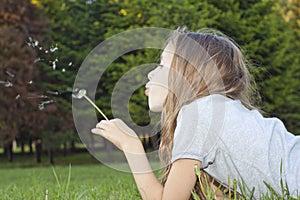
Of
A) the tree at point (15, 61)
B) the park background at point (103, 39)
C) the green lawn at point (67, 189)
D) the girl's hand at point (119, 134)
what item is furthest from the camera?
the park background at point (103, 39)

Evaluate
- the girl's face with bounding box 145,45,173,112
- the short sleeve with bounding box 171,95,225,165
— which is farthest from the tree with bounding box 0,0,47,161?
the short sleeve with bounding box 171,95,225,165

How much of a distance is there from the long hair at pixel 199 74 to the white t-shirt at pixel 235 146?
4.8 inches

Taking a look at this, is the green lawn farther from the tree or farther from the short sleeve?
the tree

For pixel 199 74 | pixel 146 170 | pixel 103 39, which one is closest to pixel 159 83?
pixel 199 74

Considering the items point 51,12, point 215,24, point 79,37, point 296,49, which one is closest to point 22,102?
point 79,37

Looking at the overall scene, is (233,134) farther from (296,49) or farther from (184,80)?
(296,49)

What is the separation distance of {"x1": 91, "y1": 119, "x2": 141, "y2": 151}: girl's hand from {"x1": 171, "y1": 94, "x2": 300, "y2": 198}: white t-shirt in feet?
0.68

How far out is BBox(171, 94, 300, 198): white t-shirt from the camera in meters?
1.97

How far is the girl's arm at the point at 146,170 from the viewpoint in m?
1.91

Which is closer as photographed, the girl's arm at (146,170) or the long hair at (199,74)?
the girl's arm at (146,170)

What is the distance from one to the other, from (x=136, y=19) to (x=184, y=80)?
1564cm

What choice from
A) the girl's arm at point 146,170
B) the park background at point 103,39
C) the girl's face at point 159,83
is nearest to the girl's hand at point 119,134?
the girl's arm at point 146,170

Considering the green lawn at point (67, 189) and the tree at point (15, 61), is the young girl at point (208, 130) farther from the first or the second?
the tree at point (15, 61)

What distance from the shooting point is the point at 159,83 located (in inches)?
87.3
